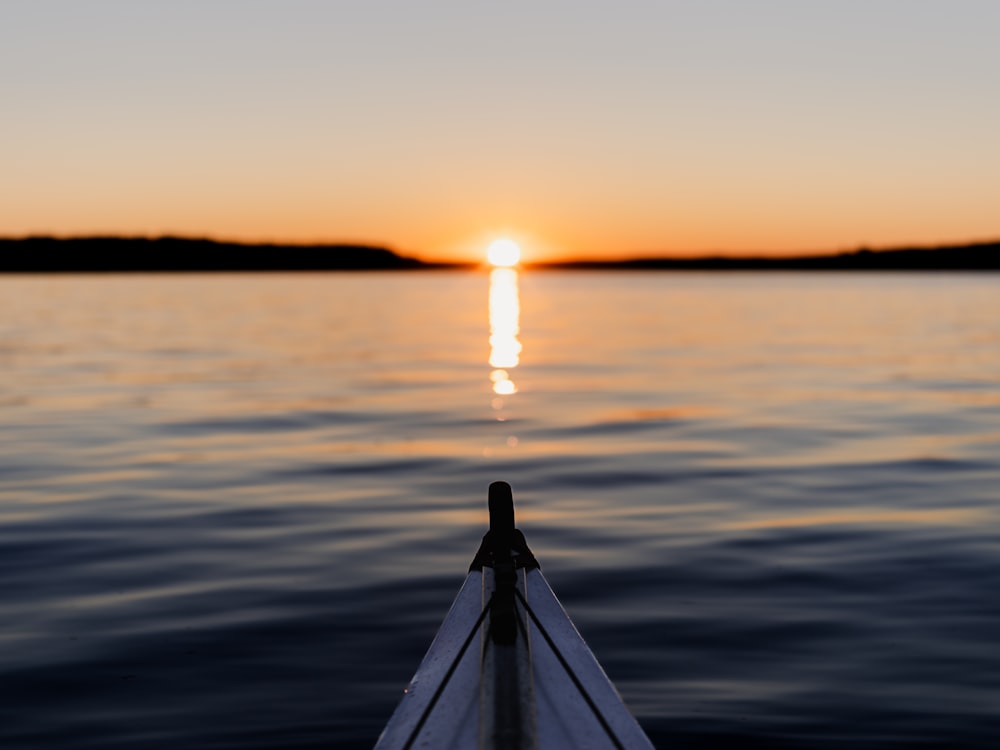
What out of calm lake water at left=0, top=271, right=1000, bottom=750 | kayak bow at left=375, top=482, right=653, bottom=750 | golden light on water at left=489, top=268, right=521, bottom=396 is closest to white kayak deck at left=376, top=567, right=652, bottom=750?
kayak bow at left=375, top=482, right=653, bottom=750

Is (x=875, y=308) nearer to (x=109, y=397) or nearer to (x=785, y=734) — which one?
(x=109, y=397)

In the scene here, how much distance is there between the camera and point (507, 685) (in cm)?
509

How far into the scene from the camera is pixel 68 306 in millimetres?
75500

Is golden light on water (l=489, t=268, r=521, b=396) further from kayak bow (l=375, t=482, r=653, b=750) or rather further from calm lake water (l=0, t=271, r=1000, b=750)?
kayak bow (l=375, t=482, r=653, b=750)

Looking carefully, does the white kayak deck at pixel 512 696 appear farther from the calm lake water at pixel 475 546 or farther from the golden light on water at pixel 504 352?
the golden light on water at pixel 504 352

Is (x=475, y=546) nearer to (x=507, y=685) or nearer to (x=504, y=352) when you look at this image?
(x=507, y=685)

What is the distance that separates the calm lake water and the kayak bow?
1.00 m

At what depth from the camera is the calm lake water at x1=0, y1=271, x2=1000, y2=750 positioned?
7.04m

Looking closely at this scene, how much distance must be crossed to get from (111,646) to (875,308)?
7516 cm

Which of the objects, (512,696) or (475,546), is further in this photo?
(475,546)

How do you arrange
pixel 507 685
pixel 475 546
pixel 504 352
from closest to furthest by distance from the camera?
pixel 507 685, pixel 475 546, pixel 504 352

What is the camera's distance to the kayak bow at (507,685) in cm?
498

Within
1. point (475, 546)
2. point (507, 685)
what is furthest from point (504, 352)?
point (507, 685)

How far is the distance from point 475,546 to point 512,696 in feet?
20.2
